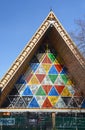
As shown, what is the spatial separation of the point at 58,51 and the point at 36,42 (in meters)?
2.50

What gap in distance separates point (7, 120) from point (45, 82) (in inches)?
189

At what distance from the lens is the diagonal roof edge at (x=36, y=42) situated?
28391 mm

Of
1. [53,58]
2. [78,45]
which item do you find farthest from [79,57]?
Result: [53,58]

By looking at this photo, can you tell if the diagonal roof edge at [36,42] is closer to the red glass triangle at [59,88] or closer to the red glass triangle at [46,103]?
the red glass triangle at [59,88]

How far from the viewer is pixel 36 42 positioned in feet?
96.7

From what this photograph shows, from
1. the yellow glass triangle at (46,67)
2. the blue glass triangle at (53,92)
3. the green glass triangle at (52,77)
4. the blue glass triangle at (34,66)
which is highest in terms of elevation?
the blue glass triangle at (34,66)

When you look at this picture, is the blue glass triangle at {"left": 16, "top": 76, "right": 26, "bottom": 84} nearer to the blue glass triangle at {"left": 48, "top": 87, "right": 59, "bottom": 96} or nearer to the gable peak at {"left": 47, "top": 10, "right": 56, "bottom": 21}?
the blue glass triangle at {"left": 48, "top": 87, "right": 59, "bottom": 96}

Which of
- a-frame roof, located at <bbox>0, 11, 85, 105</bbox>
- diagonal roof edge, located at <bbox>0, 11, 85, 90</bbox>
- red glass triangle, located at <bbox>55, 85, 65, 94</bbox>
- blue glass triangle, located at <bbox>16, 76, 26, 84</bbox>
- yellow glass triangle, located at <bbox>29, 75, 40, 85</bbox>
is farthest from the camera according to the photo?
red glass triangle, located at <bbox>55, 85, 65, 94</bbox>

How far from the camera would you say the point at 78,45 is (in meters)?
28.1

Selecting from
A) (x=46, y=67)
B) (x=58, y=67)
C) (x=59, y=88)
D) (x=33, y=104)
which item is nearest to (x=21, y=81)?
(x=33, y=104)

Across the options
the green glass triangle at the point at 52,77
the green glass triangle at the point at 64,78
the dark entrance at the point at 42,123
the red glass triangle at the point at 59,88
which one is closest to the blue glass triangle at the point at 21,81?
the green glass triangle at the point at 52,77

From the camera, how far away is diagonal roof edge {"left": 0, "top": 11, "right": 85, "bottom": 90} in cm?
2839

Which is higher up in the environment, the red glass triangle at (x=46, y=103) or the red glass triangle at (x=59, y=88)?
the red glass triangle at (x=59, y=88)

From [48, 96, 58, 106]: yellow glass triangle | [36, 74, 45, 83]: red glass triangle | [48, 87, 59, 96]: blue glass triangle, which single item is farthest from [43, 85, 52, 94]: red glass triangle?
[36, 74, 45, 83]: red glass triangle
